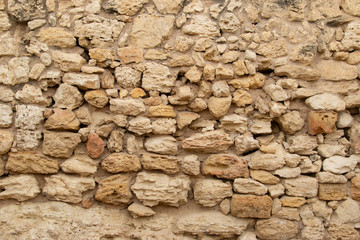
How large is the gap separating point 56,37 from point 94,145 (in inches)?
33.2

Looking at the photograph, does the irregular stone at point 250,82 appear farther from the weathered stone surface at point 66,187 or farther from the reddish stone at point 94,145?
the weathered stone surface at point 66,187

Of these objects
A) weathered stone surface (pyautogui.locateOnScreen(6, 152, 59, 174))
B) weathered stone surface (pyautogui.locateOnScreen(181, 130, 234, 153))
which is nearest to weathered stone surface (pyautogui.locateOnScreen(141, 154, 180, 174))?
weathered stone surface (pyautogui.locateOnScreen(181, 130, 234, 153))

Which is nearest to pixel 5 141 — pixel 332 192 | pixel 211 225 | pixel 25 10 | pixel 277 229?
pixel 25 10

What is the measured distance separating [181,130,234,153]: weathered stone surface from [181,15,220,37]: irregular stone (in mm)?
740

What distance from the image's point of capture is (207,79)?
6.95 ft

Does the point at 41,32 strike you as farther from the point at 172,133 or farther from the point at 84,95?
the point at 172,133

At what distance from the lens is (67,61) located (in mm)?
2094

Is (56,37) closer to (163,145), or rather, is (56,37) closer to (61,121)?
(61,121)

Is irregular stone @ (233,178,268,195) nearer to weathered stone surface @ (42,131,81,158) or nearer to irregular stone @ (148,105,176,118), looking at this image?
irregular stone @ (148,105,176,118)

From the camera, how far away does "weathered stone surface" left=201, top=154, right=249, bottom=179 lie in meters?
2.09

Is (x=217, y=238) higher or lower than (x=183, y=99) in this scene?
lower

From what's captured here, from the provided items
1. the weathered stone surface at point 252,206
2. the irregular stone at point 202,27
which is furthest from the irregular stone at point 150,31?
the weathered stone surface at point 252,206

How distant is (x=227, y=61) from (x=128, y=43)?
75cm

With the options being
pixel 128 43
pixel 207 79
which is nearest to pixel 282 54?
pixel 207 79
